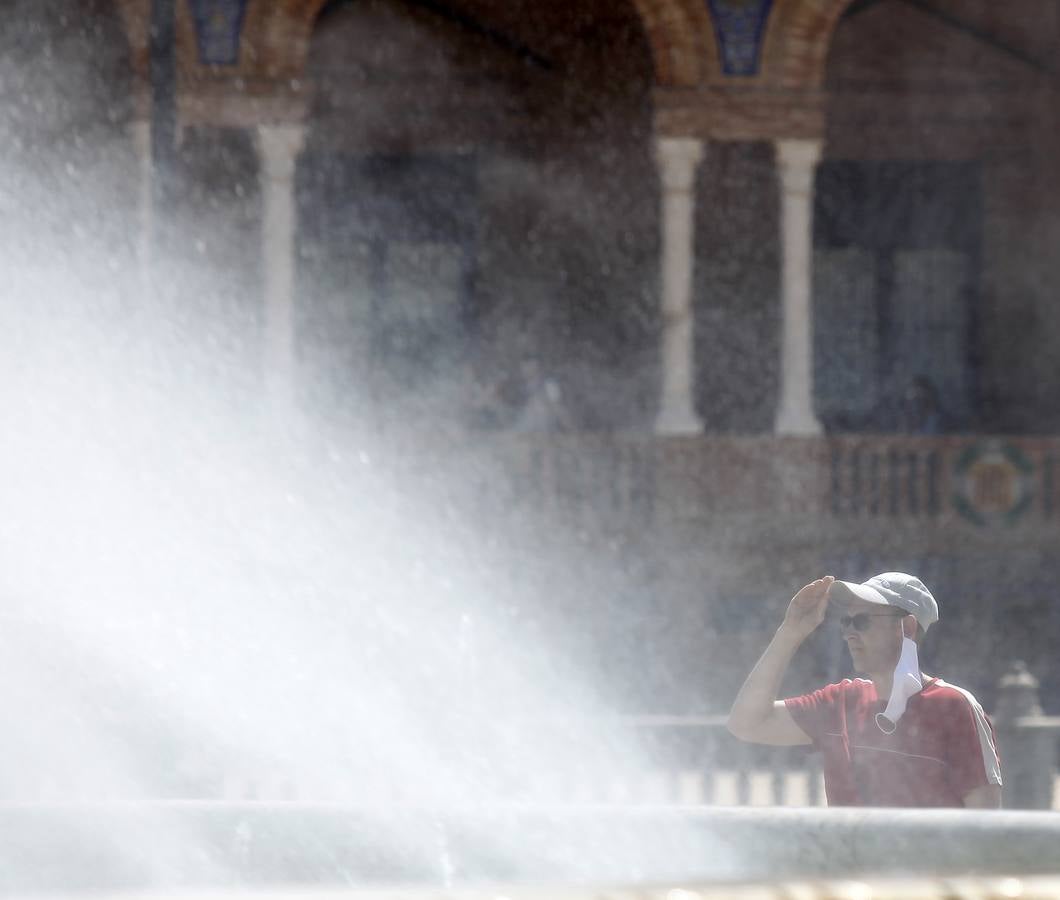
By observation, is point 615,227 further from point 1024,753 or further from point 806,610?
point 806,610

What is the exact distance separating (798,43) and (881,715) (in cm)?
1170

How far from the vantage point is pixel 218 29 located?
1418 centimetres

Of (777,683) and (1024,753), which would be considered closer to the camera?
(777,683)

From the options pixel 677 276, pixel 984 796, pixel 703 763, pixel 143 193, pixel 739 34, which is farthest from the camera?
pixel 677 276

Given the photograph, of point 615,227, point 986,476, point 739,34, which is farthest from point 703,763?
point 615,227

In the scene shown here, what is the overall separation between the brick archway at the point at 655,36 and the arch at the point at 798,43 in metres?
0.44

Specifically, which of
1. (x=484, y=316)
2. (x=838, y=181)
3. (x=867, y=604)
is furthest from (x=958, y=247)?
(x=867, y=604)

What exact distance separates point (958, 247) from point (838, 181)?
3.60 feet

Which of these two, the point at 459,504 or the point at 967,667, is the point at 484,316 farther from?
the point at 967,667

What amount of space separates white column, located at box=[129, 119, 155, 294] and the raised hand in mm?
10668

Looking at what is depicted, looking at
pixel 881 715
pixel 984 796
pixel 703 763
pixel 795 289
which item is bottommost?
pixel 703 763

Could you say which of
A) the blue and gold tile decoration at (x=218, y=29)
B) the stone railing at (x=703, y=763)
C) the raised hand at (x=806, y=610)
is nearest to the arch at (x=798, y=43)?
the blue and gold tile decoration at (x=218, y=29)

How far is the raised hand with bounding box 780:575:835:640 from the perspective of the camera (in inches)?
127

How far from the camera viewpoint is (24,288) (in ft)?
55.4
